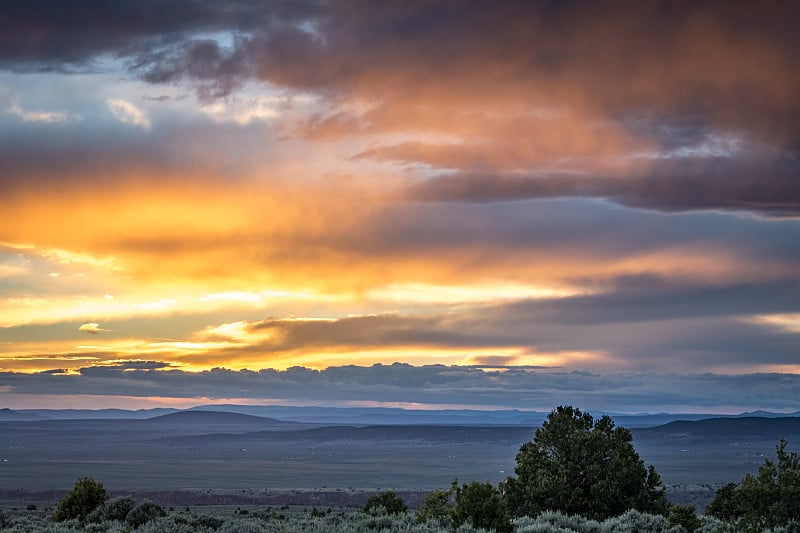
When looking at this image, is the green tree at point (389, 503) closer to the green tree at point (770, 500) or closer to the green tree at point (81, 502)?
the green tree at point (81, 502)

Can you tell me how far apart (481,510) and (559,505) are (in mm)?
13546

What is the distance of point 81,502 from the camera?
120 feet

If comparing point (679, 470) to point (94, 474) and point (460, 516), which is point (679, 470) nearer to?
point (94, 474)

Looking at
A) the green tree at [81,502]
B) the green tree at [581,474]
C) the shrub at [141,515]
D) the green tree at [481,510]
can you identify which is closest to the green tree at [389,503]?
the green tree at [581,474]

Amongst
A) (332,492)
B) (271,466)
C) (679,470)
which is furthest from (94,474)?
(679,470)

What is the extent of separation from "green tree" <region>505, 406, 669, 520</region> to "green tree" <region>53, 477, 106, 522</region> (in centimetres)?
1822

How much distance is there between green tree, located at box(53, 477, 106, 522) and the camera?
118 ft

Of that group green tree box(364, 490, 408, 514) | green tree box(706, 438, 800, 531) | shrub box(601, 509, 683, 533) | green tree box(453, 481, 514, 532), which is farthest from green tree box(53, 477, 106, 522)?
green tree box(706, 438, 800, 531)

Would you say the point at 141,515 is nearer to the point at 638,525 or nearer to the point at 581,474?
the point at 638,525

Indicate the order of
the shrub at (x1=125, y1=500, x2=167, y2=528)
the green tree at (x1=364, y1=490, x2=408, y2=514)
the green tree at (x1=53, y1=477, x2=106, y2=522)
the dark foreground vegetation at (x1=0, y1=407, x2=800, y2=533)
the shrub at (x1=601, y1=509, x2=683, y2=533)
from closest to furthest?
the dark foreground vegetation at (x1=0, y1=407, x2=800, y2=533), the shrub at (x1=601, y1=509, x2=683, y2=533), the shrub at (x1=125, y1=500, x2=167, y2=528), the green tree at (x1=53, y1=477, x2=106, y2=522), the green tree at (x1=364, y1=490, x2=408, y2=514)

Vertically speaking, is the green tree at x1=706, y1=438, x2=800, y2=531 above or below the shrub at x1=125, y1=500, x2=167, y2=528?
above

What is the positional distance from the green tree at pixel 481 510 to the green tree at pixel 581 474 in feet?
42.3

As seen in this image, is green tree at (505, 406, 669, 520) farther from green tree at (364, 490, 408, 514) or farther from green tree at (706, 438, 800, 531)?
green tree at (364, 490, 408, 514)

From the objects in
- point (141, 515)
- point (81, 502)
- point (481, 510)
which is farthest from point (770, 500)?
point (81, 502)
